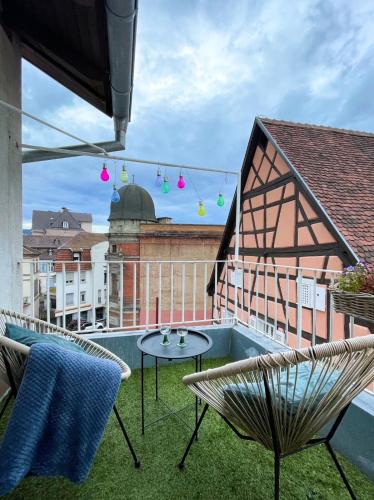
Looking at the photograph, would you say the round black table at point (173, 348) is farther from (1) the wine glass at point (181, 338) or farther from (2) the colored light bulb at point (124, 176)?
(2) the colored light bulb at point (124, 176)

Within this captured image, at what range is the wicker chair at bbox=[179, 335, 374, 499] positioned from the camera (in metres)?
0.84

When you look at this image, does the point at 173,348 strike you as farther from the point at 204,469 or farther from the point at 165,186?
the point at 165,186

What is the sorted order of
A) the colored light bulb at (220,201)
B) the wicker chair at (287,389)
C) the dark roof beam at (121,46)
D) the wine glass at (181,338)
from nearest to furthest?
the wicker chair at (287,389) → the dark roof beam at (121,46) → the wine glass at (181,338) → the colored light bulb at (220,201)

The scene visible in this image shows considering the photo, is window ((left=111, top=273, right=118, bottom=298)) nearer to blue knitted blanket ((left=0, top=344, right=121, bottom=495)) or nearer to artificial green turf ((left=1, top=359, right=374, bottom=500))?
artificial green turf ((left=1, top=359, right=374, bottom=500))

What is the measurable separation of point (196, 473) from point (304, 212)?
545 cm

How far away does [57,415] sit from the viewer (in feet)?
3.15

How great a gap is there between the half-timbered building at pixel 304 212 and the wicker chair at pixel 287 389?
311cm

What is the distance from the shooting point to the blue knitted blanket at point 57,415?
89 centimetres

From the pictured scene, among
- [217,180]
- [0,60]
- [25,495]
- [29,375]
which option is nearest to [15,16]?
[0,60]

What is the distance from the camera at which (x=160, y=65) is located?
421cm

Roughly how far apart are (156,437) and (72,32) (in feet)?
9.91

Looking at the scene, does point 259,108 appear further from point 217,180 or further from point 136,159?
point 136,159

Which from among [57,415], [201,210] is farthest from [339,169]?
[57,415]

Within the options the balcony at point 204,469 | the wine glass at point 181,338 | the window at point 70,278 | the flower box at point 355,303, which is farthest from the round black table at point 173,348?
the window at point 70,278
